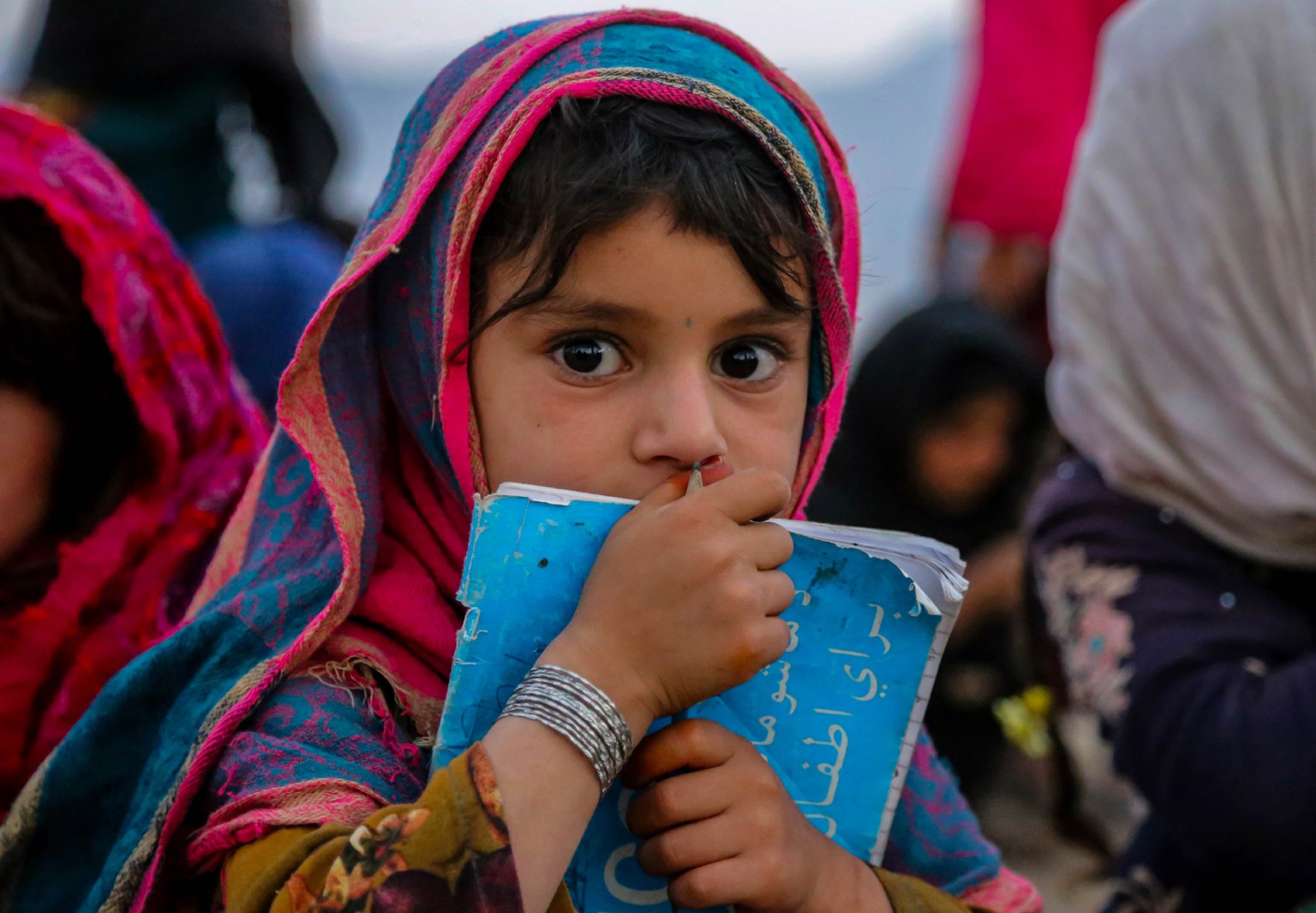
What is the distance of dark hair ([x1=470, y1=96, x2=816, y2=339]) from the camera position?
117 centimetres

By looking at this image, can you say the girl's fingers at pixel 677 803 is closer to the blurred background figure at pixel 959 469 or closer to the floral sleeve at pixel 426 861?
the floral sleeve at pixel 426 861

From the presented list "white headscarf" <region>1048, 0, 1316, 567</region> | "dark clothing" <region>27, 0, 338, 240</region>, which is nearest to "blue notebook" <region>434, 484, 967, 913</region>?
"white headscarf" <region>1048, 0, 1316, 567</region>

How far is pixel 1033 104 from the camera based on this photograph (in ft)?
12.5

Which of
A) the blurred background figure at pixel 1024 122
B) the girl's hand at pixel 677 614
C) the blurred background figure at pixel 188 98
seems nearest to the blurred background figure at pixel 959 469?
the blurred background figure at pixel 1024 122

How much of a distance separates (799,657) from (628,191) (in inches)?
20.1

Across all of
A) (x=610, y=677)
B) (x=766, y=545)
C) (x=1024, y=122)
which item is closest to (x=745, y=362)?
(x=766, y=545)

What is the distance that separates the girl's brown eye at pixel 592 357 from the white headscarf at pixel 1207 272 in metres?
1.16

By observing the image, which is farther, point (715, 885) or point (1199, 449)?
point (1199, 449)

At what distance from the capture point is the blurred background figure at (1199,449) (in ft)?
5.56

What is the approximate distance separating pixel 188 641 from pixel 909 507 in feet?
9.87

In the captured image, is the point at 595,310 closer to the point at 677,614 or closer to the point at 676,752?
the point at 677,614

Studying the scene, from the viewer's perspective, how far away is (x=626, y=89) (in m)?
1.22

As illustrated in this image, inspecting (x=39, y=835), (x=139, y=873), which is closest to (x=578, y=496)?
(x=139, y=873)

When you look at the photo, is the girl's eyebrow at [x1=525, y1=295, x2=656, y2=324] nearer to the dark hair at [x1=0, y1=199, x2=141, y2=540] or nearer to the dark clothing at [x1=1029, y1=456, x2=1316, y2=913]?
the dark hair at [x1=0, y1=199, x2=141, y2=540]
